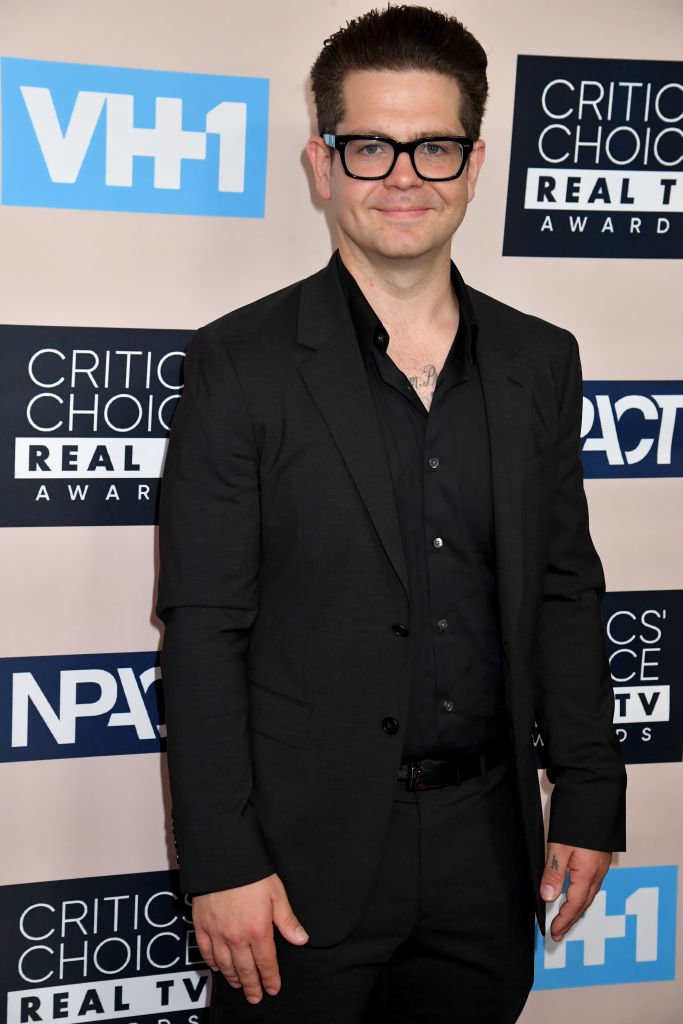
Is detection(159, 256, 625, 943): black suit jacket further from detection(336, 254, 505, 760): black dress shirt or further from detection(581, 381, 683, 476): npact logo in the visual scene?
detection(581, 381, 683, 476): npact logo

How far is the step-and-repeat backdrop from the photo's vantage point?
2199 millimetres

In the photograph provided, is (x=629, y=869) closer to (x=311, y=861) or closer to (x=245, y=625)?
(x=311, y=861)

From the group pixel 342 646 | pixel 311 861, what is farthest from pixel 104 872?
pixel 342 646

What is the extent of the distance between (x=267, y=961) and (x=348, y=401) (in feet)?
2.74

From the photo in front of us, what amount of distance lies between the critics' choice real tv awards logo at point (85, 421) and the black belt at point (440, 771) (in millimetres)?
834

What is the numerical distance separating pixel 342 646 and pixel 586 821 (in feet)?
1.87

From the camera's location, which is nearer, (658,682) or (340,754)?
(340,754)

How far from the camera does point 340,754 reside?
5.82ft

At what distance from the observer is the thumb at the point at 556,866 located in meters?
Result: 1.97

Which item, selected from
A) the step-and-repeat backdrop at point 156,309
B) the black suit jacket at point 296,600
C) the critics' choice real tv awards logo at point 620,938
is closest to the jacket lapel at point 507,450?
the black suit jacket at point 296,600

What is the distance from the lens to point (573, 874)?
6.58 ft

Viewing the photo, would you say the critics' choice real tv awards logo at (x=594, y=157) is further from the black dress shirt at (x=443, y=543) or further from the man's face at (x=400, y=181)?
the black dress shirt at (x=443, y=543)

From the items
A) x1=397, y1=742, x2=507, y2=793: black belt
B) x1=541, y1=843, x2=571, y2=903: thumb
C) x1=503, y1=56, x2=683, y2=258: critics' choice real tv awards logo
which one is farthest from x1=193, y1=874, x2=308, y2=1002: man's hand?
x1=503, y1=56, x2=683, y2=258: critics' choice real tv awards logo

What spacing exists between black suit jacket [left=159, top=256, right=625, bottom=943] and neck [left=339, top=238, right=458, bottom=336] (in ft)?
0.16
